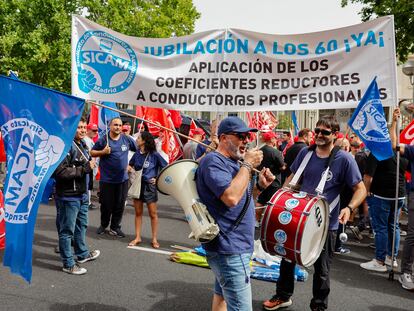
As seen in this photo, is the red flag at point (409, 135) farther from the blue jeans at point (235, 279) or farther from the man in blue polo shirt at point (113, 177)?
the man in blue polo shirt at point (113, 177)

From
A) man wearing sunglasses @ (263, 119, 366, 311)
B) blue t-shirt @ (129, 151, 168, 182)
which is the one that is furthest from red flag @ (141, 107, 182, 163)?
man wearing sunglasses @ (263, 119, 366, 311)

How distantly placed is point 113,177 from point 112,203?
1.36 feet

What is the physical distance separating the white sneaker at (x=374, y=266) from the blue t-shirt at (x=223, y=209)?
11.0 feet

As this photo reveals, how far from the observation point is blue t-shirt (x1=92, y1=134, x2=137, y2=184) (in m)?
6.81

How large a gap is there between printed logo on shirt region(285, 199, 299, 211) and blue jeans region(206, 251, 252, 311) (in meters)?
0.79

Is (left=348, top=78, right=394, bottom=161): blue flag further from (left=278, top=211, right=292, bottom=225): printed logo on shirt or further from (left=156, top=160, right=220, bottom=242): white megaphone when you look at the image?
(left=156, top=160, right=220, bottom=242): white megaphone

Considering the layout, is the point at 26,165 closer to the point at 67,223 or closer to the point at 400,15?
the point at 67,223

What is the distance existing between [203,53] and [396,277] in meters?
3.63

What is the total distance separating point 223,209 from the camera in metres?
2.87

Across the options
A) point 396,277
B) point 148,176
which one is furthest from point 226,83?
point 396,277

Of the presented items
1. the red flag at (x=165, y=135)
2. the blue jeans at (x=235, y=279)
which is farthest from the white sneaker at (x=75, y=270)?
the red flag at (x=165, y=135)

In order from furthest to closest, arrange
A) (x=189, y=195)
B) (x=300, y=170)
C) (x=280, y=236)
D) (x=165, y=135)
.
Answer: (x=165, y=135)
(x=300, y=170)
(x=280, y=236)
(x=189, y=195)

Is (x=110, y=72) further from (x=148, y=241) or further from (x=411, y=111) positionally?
(x=411, y=111)

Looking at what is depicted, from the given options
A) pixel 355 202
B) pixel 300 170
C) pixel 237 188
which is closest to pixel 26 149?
pixel 237 188
